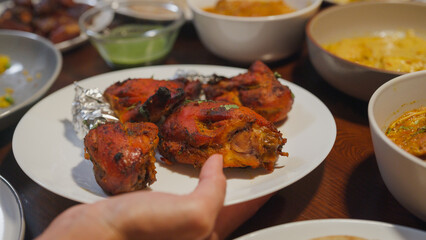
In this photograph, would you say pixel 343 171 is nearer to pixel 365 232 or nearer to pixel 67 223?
pixel 365 232

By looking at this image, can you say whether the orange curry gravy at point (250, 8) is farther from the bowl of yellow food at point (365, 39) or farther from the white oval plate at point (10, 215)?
the white oval plate at point (10, 215)

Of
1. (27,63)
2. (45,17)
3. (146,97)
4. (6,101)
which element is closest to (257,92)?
(146,97)

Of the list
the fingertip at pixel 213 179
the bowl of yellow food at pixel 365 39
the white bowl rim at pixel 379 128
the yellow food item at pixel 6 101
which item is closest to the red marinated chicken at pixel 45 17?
the yellow food item at pixel 6 101

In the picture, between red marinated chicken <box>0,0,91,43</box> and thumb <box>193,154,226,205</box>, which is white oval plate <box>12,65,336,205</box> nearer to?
thumb <box>193,154,226,205</box>

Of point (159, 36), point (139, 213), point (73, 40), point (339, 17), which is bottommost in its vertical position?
point (73, 40)

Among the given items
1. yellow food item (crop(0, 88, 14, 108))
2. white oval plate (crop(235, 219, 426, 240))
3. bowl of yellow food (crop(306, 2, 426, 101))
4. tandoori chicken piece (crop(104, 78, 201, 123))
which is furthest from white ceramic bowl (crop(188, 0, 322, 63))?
white oval plate (crop(235, 219, 426, 240))

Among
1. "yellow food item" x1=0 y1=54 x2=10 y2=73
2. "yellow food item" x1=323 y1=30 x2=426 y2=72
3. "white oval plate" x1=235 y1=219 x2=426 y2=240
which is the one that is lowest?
"yellow food item" x1=0 y1=54 x2=10 y2=73

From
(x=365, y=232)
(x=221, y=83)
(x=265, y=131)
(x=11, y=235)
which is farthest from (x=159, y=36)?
(x=365, y=232)
